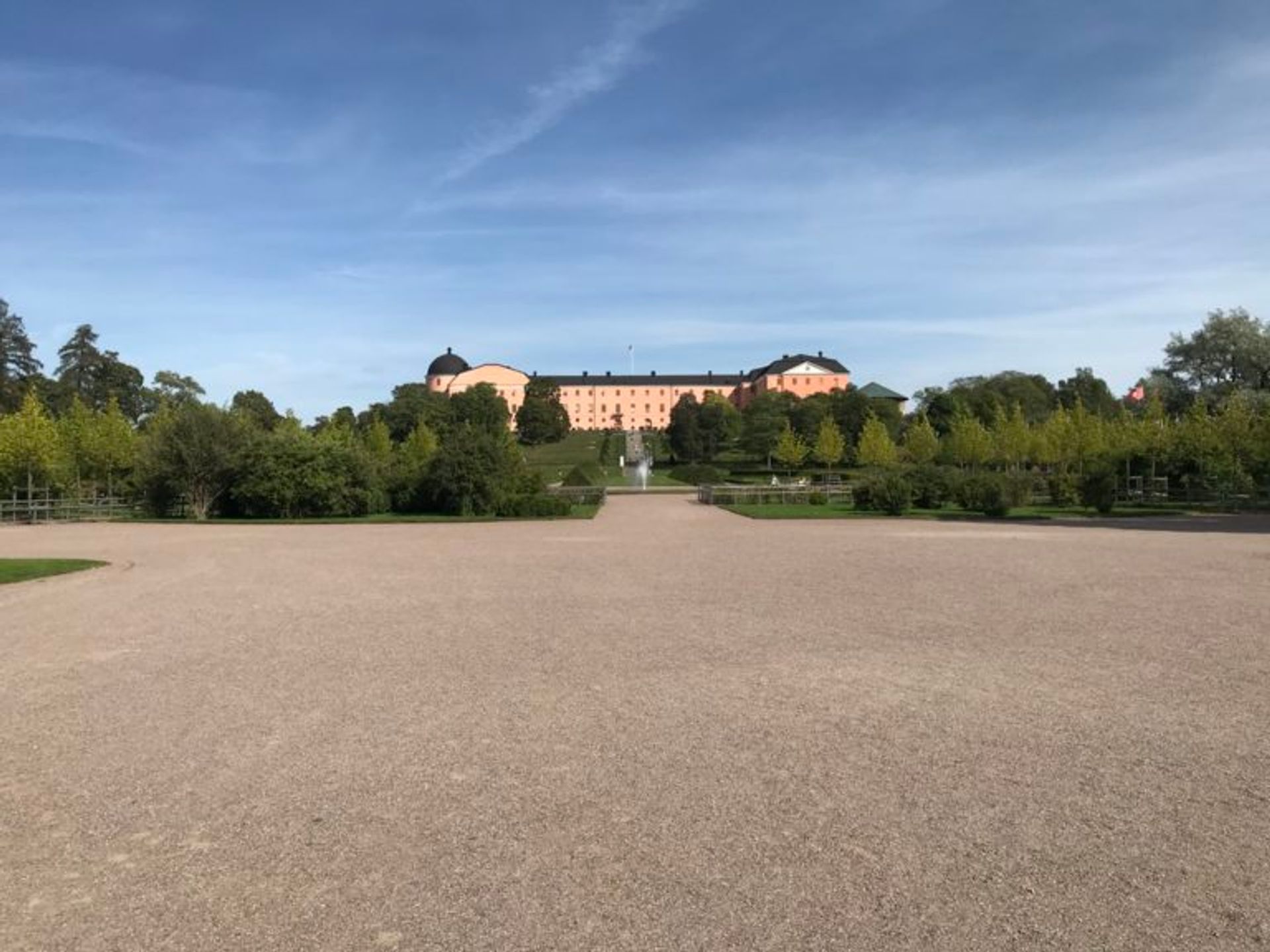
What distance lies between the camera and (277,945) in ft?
13.2

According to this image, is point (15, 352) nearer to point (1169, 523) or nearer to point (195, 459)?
point (195, 459)

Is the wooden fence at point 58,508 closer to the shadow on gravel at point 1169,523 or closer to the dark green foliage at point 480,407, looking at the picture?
the shadow on gravel at point 1169,523

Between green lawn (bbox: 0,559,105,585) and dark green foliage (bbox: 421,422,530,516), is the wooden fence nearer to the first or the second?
dark green foliage (bbox: 421,422,530,516)

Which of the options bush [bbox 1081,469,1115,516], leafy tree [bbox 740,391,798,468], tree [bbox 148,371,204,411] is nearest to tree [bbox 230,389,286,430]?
tree [bbox 148,371,204,411]

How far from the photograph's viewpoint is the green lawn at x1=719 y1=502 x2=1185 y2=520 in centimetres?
3806

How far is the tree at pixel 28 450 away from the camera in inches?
1719

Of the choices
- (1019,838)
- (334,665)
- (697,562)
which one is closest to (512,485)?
(697,562)

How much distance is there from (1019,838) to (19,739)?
6.77 meters

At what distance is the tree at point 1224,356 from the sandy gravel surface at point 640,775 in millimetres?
69945

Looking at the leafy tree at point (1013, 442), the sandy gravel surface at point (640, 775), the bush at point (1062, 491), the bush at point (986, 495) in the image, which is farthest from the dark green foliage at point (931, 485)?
the sandy gravel surface at point (640, 775)

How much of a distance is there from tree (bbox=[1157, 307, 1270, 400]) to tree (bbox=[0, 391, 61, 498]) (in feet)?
251

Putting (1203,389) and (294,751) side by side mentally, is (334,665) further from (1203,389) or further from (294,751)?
(1203,389)

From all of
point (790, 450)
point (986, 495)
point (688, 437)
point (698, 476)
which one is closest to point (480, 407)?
point (688, 437)

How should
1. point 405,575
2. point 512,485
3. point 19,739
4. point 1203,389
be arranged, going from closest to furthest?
point 19,739 < point 405,575 < point 512,485 < point 1203,389
